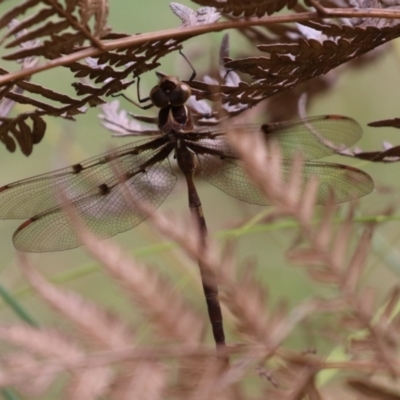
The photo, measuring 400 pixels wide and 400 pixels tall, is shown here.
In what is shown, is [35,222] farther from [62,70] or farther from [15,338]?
[62,70]

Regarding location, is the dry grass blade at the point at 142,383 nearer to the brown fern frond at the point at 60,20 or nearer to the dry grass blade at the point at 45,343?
the dry grass blade at the point at 45,343

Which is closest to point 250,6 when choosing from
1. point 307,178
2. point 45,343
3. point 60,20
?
point 60,20

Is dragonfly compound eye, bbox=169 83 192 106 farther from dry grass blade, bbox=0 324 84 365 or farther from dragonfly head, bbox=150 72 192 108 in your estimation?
dry grass blade, bbox=0 324 84 365

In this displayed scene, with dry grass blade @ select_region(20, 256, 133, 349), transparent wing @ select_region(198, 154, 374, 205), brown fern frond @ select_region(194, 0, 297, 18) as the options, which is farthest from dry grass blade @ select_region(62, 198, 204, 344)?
transparent wing @ select_region(198, 154, 374, 205)

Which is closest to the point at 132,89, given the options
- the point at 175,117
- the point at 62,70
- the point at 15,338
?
the point at 175,117

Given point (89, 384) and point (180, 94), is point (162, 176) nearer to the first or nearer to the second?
point (180, 94)

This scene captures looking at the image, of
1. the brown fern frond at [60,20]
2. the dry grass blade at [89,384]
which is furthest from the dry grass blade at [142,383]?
the brown fern frond at [60,20]

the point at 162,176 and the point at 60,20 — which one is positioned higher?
the point at 60,20
